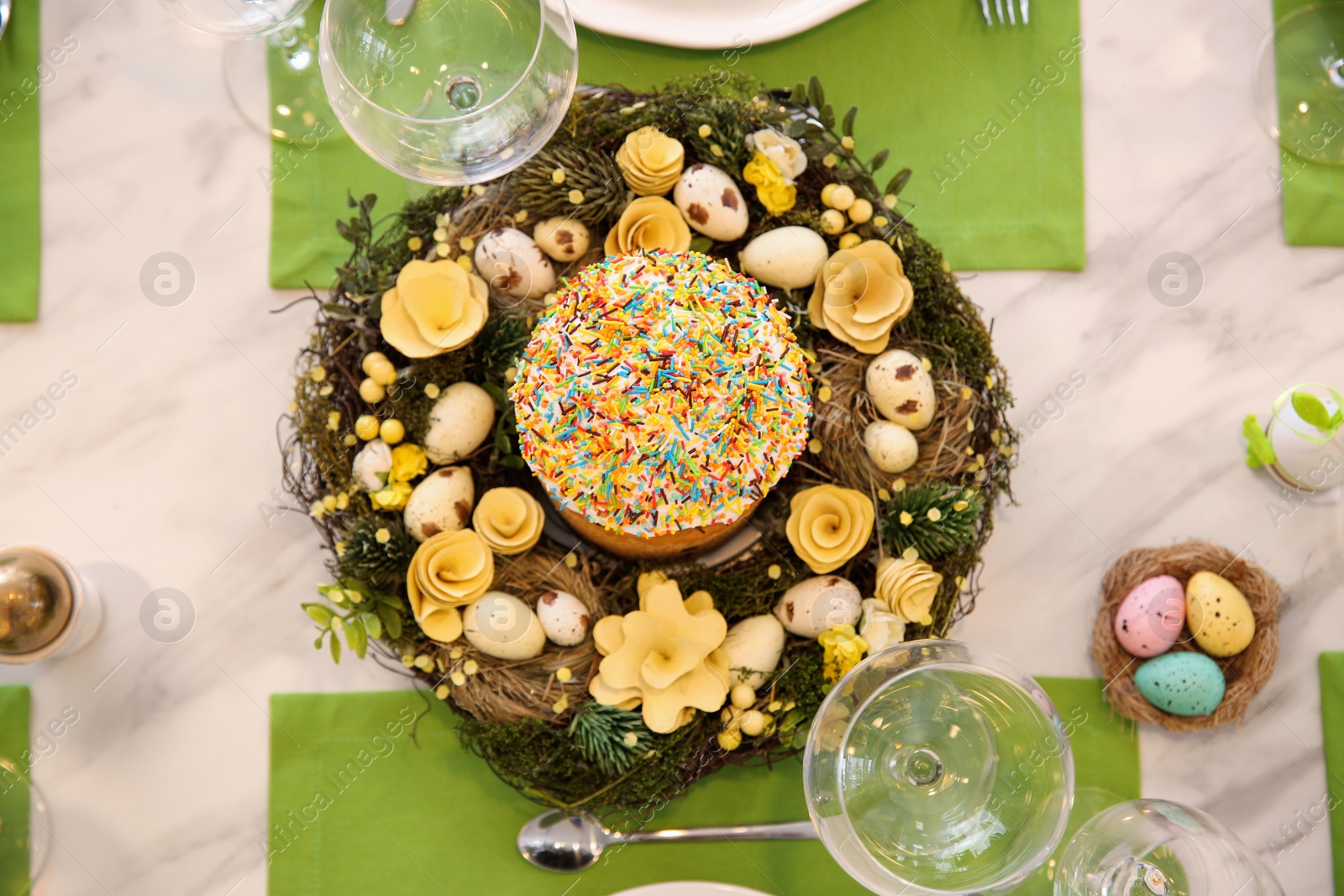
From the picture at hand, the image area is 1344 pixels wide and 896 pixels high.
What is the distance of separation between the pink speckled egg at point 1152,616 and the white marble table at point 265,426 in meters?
0.07

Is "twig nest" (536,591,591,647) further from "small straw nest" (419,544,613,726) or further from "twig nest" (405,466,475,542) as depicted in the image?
"twig nest" (405,466,475,542)

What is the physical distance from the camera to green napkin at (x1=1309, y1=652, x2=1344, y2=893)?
144 cm

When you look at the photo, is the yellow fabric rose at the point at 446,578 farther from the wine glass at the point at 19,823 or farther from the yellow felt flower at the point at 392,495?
the wine glass at the point at 19,823

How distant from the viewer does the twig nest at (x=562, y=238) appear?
1.18m

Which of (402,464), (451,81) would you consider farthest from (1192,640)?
(451,81)

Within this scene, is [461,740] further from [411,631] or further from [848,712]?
[848,712]

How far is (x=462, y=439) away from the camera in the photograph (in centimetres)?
117

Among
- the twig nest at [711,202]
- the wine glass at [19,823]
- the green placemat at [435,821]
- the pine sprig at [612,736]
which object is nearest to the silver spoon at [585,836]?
the green placemat at [435,821]

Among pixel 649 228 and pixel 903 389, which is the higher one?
pixel 649 228

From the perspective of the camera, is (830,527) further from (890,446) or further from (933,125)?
(933,125)

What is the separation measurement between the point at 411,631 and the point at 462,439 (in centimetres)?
24

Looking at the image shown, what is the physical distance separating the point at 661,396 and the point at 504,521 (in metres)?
0.31

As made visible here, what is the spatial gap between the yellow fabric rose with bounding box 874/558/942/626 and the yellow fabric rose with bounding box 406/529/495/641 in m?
0.46

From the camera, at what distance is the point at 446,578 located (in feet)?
3.69
